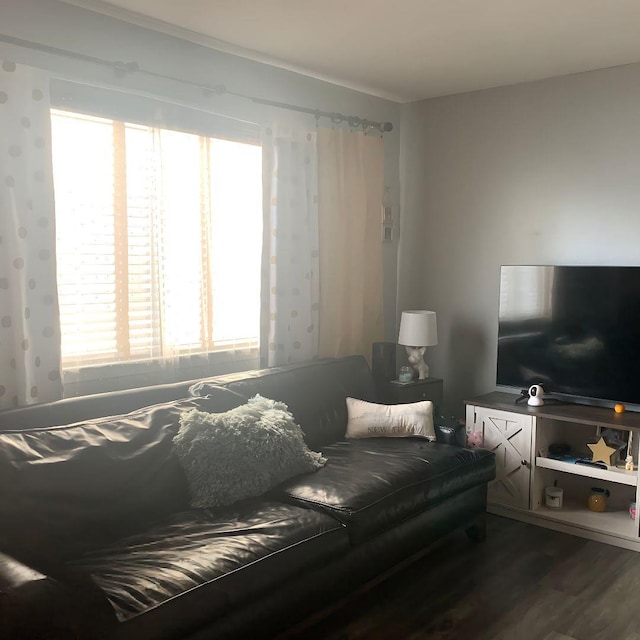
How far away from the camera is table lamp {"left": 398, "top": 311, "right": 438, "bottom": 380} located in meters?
4.32

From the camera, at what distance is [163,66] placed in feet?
11.2

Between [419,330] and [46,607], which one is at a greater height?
[419,330]

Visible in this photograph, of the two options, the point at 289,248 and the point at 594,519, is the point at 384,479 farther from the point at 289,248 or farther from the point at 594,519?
the point at 289,248

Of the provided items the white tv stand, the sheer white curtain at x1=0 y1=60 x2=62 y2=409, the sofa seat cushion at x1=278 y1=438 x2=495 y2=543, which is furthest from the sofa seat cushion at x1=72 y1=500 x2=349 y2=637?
the white tv stand

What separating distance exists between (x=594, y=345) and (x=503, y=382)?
60cm

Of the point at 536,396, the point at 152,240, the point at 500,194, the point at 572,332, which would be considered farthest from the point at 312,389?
the point at 500,194

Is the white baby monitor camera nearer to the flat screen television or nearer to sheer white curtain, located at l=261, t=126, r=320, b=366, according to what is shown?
the flat screen television

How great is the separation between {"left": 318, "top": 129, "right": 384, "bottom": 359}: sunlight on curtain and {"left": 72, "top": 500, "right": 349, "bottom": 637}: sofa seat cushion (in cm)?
180

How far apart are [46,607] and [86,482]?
791mm

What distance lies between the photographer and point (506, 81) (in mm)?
4258

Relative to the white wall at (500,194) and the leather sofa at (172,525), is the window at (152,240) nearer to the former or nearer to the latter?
the leather sofa at (172,525)

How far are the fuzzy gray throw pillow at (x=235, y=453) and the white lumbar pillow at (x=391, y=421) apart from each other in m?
0.73

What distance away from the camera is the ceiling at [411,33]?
3031 mm

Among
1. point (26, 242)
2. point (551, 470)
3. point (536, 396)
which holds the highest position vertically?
point (26, 242)
